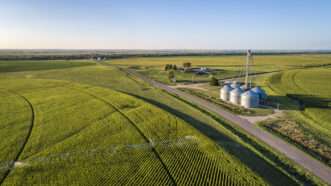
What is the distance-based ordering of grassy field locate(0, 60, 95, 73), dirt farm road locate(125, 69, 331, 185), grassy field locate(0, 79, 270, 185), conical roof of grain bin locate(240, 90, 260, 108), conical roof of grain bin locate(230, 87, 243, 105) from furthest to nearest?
grassy field locate(0, 60, 95, 73), conical roof of grain bin locate(230, 87, 243, 105), conical roof of grain bin locate(240, 90, 260, 108), dirt farm road locate(125, 69, 331, 185), grassy field locate(0, 79, 270, 185)

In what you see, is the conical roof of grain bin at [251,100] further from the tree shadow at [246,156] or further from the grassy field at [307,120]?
the tree shadow at [246,156]

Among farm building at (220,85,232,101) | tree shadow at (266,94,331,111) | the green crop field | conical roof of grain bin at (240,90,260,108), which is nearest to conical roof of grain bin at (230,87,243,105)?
farm building at (220,85,232,101)

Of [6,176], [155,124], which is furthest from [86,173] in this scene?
[155,124]

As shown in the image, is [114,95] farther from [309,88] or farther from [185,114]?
[309,88]

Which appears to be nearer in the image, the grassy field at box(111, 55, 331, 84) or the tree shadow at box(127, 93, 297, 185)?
the tree shadow at box(127, 93, 297, 185)

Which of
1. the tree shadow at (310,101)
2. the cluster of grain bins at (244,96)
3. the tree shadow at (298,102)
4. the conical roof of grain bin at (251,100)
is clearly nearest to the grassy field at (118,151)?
the conical roof of grain bin at (251,100)

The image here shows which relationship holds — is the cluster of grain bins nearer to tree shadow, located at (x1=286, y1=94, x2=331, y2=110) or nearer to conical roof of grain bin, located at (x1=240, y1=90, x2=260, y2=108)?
conical roof of grain bin, located at (x1=240, y1=90, x2=260, y2=108)
